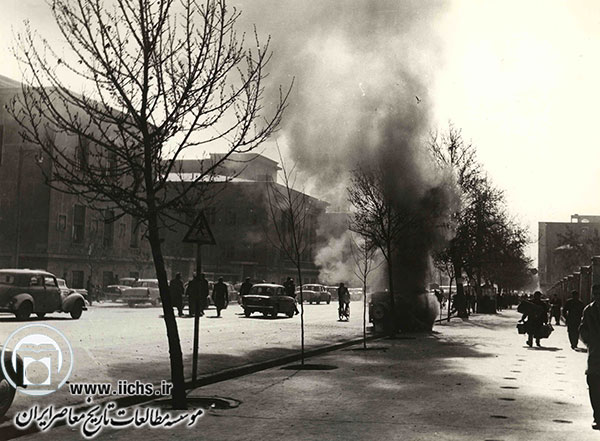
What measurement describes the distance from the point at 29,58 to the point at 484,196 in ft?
112

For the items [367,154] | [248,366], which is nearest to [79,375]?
[248,366]

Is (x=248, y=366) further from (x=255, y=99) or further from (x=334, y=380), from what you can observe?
(x=255, y=99)

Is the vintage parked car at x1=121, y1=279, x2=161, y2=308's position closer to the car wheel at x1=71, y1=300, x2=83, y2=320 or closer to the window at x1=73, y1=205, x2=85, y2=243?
the car wheel at x1=71, y1=300, x2=83, y2=320

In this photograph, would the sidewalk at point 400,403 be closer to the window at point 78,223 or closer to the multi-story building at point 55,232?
the multi-story building at point 55,232

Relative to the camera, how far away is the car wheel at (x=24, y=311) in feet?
67.9

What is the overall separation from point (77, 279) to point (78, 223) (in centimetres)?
403

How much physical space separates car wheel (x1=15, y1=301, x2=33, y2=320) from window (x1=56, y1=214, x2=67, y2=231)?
22325 mm

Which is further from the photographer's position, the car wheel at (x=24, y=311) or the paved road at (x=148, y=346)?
the car wheel at (x=24, y=311)

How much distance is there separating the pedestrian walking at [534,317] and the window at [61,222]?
31.6 meters

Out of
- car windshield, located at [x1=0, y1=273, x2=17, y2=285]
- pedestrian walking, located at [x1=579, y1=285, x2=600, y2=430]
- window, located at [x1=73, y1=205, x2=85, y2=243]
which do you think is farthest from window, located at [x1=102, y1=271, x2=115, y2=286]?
pedestrian walking, located at [x1=579, y1=285, x2=600, y2=430]

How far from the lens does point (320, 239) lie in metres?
71.2

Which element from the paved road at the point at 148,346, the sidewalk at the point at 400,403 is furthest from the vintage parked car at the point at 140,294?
the sidewalk at the point at 400,403

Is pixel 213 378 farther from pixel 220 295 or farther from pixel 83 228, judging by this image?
pixel 83 228

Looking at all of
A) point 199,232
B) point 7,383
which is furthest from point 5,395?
point 199,232
